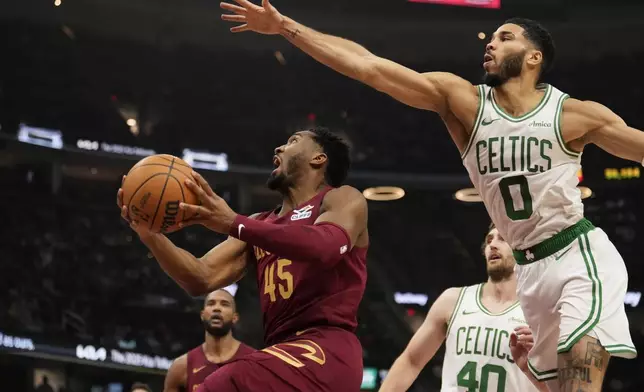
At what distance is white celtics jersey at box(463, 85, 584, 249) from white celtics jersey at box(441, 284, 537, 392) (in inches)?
57.4

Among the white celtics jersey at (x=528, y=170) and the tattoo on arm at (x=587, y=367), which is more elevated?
the white celtics jersey at (x=528, y=170)

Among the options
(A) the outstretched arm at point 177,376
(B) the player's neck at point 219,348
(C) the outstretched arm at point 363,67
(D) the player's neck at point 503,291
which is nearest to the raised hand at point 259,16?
(C) the outstretched arm at point 363,67

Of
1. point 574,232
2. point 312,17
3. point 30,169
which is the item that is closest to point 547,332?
point 574,232

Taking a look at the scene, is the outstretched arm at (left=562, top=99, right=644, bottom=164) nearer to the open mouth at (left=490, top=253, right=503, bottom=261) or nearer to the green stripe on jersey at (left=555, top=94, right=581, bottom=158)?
the green stripe on jersey at (left=555, top=94, right=581, bottom=158)

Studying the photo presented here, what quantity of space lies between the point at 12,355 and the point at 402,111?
13.0m

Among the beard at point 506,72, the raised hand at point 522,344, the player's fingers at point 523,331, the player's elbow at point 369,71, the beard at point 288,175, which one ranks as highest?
the beard at point 506,72

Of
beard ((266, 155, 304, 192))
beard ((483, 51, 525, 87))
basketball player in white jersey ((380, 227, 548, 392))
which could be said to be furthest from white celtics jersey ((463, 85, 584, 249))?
basketball player in white jersey ((380, 227, 548, 392))

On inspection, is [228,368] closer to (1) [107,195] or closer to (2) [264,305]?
(2) [264,305]

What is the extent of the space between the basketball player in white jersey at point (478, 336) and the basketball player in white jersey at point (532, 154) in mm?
1227

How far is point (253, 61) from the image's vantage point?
24.5m

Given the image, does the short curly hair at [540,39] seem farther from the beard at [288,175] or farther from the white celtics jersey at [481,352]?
the white celtics jersey at [481,352]

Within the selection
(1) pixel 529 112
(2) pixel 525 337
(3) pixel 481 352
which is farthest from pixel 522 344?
(1) pixel 529 112

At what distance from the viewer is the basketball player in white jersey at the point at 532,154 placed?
4.01 metres

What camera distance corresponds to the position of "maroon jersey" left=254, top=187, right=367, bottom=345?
3.92m
